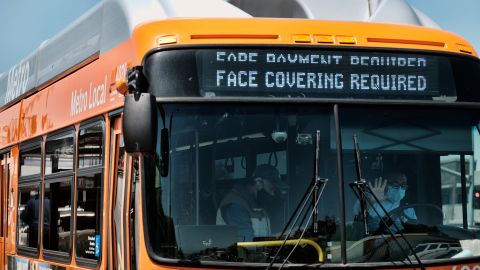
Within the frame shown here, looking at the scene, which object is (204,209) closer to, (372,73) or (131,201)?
(131,201)

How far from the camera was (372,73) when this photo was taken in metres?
6.65

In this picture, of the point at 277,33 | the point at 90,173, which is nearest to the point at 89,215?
the point at 90,173

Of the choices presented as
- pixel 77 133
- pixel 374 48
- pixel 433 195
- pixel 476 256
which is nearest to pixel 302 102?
pixel 374 48

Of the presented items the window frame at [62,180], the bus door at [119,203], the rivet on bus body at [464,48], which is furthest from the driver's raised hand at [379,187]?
the window frame at [62,180]

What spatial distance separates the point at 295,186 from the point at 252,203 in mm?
314

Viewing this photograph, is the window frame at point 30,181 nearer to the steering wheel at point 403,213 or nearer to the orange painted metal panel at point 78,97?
the orange painted metal panel at point 78,97

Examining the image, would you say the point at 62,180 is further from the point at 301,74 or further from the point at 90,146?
the point at 301,74

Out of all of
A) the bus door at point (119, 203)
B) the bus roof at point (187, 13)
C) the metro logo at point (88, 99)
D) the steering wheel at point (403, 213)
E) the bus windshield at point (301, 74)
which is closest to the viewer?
the steering wheel at point (403, 213)

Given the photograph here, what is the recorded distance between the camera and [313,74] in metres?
6.57

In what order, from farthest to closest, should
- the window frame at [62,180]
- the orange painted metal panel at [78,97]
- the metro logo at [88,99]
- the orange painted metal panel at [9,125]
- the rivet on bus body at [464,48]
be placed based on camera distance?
1. the orange painted metal panel at [9,125]
2. the window frame at [62,180]
3. the metro logo at [88,99]
4. the orange painted metal panel at [78,97]
5. the rivet on bus body at [464,48]

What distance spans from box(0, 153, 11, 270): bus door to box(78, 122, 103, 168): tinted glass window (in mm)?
3762

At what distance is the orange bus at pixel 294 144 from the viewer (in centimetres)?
626

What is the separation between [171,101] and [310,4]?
1.75 m

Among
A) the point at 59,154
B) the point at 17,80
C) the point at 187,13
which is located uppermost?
the point at 17,80
